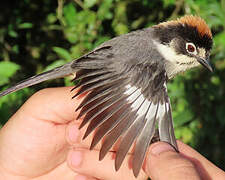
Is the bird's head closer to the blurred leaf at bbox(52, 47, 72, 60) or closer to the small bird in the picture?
the small bird

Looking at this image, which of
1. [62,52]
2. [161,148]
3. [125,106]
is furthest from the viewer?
[62,52]

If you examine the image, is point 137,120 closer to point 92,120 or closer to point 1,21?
point 92,120

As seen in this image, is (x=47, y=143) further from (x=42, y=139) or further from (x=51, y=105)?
(x=51, y=105)

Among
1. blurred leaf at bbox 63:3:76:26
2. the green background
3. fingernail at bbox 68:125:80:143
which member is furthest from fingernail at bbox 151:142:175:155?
blurred leaf at bbox 63:3:76:26

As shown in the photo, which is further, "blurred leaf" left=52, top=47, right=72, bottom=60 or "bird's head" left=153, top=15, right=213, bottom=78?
"blurred leaf" left=52, top=47, right=72, bottom=60

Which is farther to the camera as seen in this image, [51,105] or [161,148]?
[51,105]

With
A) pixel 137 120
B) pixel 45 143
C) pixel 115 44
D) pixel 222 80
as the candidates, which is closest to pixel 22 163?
pixel 45 143

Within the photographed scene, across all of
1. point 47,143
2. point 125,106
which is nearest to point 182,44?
point 125,106

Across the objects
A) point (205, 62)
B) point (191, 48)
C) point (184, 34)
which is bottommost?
point (205, 62)
